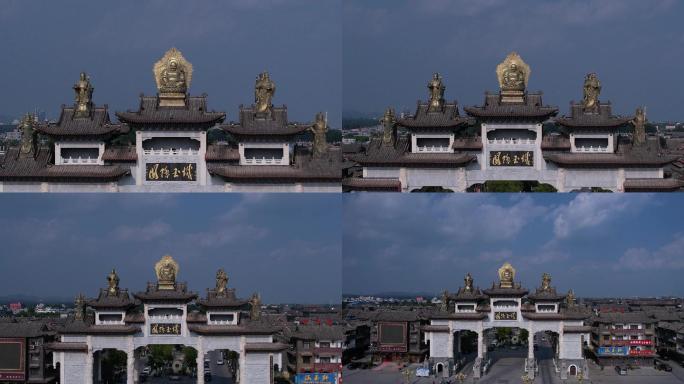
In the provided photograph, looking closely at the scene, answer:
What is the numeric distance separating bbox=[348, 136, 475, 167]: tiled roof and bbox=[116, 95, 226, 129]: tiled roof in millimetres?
5822

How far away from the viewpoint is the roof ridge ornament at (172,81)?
37.0 m

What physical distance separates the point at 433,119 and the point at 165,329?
41.9 feet

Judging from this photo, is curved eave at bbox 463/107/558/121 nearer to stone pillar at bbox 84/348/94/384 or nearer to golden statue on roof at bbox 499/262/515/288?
golden statue on roof at bbox 499/262/515/288

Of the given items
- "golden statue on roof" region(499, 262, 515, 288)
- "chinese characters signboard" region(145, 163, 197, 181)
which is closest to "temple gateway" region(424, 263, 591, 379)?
"golden statue on roof" region(499, 262, 515, 288)

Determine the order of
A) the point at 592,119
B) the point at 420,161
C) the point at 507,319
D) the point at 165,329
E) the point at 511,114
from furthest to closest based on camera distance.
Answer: the point at 507,319, the point at 165,329, the point at 420,161, the point at 592,119, the point at 511,114

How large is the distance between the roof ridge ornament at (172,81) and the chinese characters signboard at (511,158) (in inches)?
454

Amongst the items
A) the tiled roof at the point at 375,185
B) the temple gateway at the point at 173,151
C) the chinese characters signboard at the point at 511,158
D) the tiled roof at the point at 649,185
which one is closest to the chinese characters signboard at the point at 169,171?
the temple gateway at the point at 173,151

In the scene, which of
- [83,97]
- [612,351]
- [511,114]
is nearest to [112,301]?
[83,97]

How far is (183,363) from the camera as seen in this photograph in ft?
160

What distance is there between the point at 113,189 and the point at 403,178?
10608 millimetres

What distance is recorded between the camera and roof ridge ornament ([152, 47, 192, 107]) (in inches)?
1457

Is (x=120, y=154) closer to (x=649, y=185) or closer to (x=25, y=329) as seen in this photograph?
(x=25, y=329)

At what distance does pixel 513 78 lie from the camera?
38781mm

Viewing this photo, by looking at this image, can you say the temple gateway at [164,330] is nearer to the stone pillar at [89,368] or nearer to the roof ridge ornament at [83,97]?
the stone pillar at [89,368]
